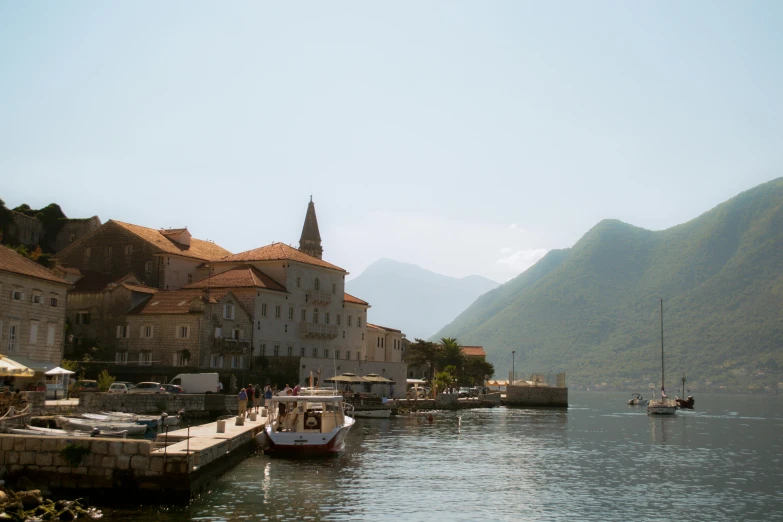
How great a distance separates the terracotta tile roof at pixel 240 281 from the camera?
78.6m

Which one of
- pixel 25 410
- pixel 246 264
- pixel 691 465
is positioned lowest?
pixel 691 465

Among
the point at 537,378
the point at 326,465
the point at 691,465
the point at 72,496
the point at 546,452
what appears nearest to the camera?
the point at 72,496

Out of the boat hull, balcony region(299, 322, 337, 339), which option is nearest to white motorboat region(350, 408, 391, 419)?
balcony region(299, 322, 337, 339)

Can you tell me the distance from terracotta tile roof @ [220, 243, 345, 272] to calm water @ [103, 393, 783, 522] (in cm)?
2829

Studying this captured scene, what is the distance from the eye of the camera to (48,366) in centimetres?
5519

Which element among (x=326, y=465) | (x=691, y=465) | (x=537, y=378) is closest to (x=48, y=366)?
(x=326, y=465)

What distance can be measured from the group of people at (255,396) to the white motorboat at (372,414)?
746cm

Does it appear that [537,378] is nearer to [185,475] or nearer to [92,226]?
[92,226]

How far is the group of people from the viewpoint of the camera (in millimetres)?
48219

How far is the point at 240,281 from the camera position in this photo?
79.1 meters

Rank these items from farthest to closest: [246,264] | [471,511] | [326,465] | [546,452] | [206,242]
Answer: [206,242] < [246,264] < [546,452] < [326,465] < [471,511]

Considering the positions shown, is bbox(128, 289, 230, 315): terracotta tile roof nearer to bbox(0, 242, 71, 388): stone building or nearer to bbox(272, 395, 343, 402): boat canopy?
bbox(0, 242, 71, 388): stone building

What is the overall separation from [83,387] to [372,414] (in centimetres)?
2479

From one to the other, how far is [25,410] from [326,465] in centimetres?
1330
